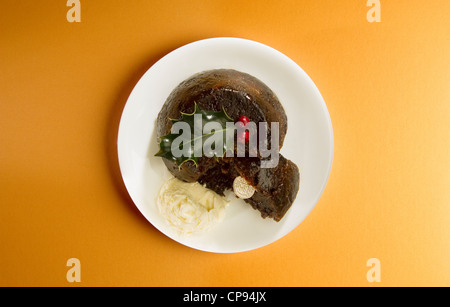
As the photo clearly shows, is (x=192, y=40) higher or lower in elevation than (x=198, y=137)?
higher

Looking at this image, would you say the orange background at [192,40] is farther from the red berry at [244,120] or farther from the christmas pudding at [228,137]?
the red berry at [244,120]

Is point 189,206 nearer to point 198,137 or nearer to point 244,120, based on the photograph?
point 198,137

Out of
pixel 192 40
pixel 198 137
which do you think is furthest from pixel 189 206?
pixel 192 40

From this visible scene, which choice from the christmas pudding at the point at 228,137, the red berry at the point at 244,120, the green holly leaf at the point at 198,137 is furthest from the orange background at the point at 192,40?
the red berry at the point at 244,120
